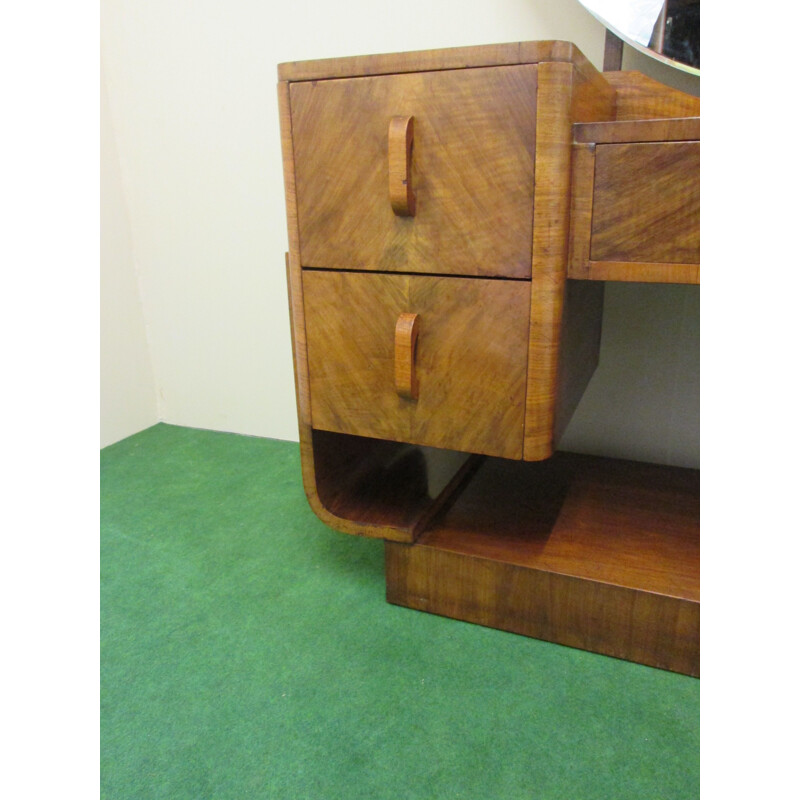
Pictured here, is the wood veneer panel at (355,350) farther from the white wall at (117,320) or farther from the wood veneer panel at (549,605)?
the white wall at (117,320)

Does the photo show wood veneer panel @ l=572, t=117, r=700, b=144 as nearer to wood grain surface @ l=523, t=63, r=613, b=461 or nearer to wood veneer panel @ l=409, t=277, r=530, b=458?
wood grain surface @ l=523, t=63, r=613, b=461

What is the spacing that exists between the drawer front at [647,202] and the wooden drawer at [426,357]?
10 centimetres

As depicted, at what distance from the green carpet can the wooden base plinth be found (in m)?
0.02

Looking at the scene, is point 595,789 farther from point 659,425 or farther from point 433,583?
point 659,425

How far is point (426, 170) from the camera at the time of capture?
0.66 metres

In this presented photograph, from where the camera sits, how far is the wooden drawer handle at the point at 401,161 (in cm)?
64

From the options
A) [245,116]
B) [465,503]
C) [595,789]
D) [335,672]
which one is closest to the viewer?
[595,789]

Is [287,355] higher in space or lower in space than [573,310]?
lower

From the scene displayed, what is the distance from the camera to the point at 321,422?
31.4 inches

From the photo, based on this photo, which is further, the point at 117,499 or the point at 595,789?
the point at 117,499

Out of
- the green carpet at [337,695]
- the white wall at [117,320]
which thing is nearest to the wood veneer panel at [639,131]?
the green carpet at [337,695]

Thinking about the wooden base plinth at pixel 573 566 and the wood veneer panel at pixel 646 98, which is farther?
the wood veneer panel at pixel 646 98
